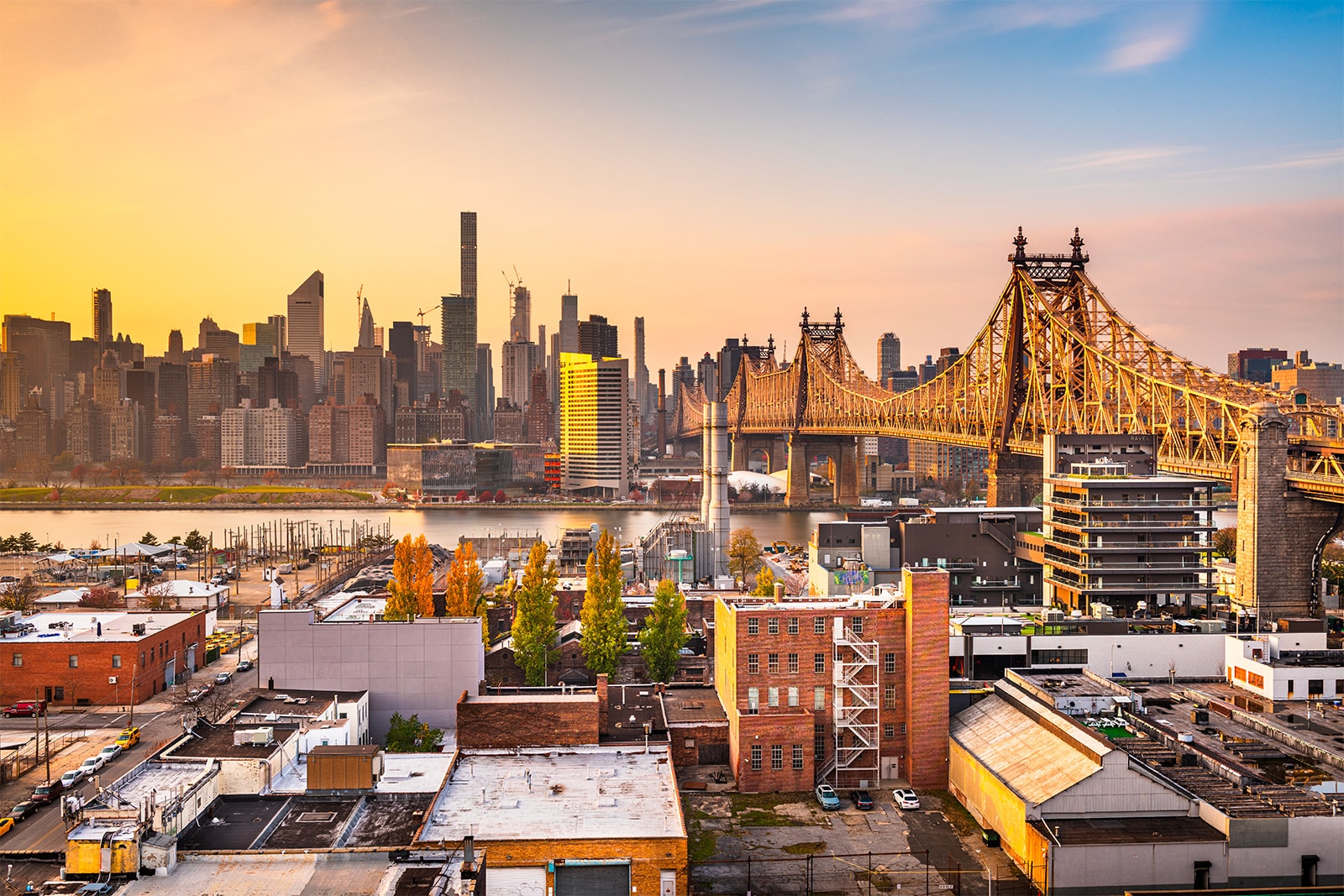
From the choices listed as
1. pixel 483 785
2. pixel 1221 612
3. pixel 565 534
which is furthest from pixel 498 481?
pixel 483 785

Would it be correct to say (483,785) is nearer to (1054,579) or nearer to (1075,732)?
(1075,732)

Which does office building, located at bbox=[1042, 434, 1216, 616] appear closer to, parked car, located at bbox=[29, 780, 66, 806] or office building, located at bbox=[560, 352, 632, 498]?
parked car, located at bbox=[29, 780, 66, 806]

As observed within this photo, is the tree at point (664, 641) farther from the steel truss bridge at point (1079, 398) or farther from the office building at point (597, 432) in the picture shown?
the office building at point (597, 432)

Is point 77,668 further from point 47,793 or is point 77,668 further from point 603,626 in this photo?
point 603,626

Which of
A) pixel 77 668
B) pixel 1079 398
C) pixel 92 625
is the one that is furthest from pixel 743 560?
pixel 77 668

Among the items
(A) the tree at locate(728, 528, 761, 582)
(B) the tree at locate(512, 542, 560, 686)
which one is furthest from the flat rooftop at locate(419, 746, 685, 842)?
(A) the tree at locate(728, 528, 761, 582)
